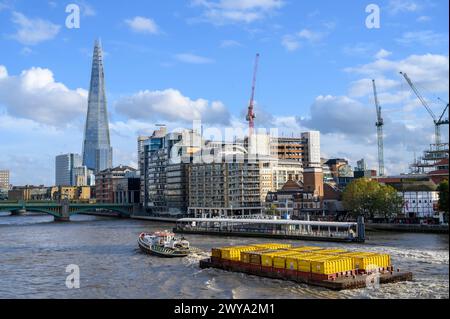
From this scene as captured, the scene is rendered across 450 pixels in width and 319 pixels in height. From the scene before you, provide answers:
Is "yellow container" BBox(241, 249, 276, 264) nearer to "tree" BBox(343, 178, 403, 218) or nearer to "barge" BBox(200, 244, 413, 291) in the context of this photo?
"barge" BBox(200, 244, 413, 291)

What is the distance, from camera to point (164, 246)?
53781 millimetres

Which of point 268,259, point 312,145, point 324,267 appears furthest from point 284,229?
point 312,145

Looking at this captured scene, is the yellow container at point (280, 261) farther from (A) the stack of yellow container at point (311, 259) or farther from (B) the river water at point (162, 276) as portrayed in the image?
(B) the river water at point (162, 276)

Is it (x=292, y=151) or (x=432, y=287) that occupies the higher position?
(x=292, y=151)

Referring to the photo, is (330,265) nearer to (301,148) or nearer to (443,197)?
(443,197)

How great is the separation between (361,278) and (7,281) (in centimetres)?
2522

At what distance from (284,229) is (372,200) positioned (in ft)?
62.6

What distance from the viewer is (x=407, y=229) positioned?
75.4 metres

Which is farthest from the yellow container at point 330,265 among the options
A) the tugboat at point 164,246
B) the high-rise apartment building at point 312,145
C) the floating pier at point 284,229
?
the high-rise apartment building at point 312,145

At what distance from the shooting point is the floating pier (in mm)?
64625

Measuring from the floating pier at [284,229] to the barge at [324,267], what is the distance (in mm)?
23376

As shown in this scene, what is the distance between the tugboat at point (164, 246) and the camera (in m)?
52.2
